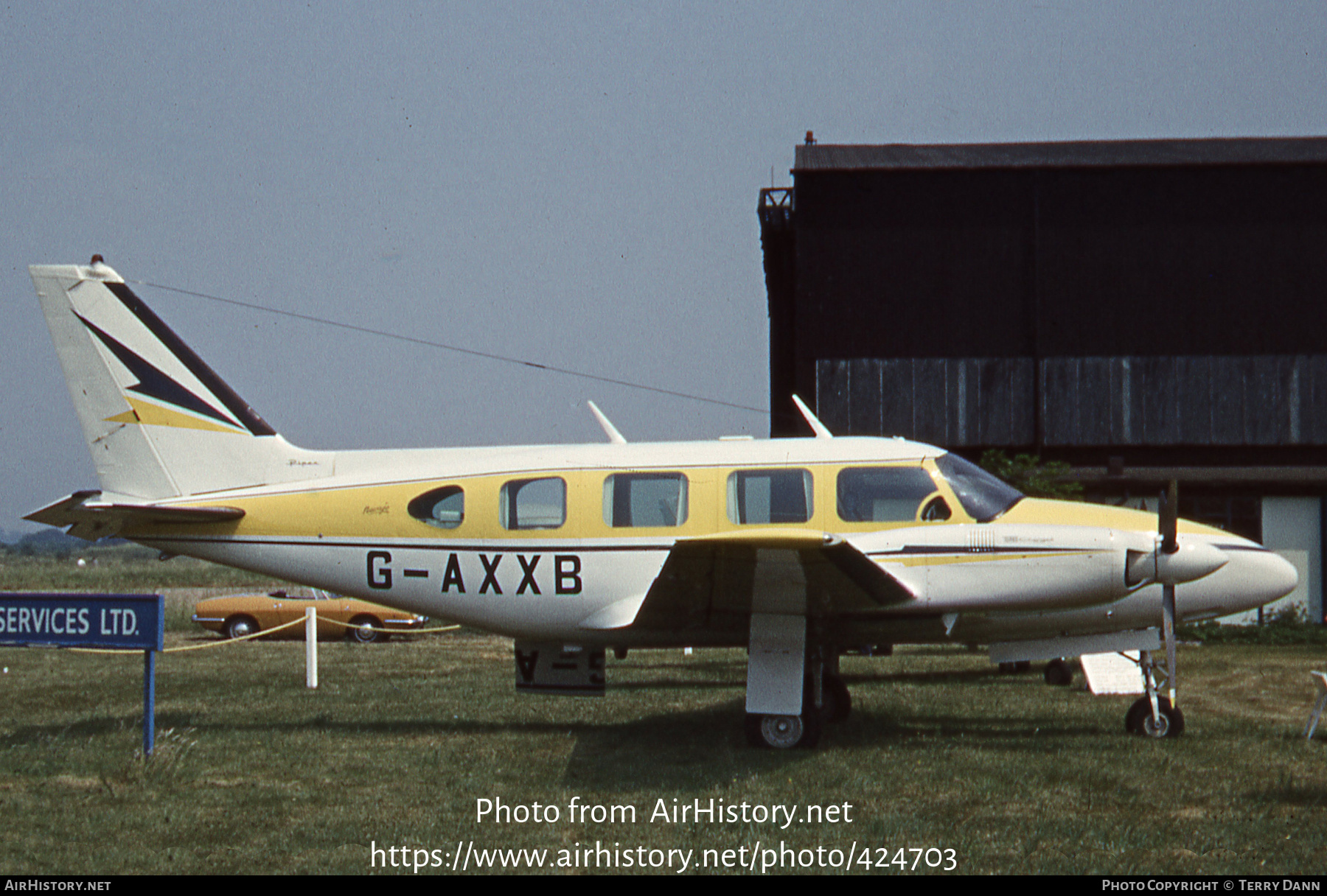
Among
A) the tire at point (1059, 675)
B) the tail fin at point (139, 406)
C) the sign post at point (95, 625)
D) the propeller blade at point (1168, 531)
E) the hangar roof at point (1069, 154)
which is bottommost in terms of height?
the tire at point (1059, 675)

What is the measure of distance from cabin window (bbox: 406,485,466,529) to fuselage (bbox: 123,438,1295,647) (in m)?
0.02

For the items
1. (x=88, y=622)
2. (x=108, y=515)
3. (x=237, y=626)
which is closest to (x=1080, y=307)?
(x=237, y=626)

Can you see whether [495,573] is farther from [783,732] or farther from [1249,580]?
[1249,580]

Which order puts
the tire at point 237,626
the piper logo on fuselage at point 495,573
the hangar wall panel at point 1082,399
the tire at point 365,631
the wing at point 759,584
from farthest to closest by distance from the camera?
1. the hangar wall panel at point 1082,399
2. the tire at point 237,626
3. the tire at point 365,631
4. the piper logo on fuselage at point 495,573
5. the wing at point 759,584

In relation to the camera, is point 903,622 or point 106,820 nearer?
point 106,820

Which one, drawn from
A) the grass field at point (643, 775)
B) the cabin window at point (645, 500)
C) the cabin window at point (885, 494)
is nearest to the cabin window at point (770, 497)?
the cabin window at point (885, 494)

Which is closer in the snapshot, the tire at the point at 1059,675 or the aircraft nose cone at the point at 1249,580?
the aircraft nose cone at the point at 1249,580

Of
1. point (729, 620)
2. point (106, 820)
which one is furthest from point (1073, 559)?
point (106, 820)

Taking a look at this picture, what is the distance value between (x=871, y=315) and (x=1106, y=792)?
18049 mm

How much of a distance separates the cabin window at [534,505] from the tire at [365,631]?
13712 mm

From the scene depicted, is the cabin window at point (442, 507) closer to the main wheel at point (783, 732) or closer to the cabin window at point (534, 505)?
the cabin window at point (534, 505)

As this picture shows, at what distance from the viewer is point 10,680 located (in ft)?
53.7

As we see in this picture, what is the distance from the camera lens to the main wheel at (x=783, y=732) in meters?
10.2

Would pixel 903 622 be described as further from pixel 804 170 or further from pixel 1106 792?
pixel 804 170
